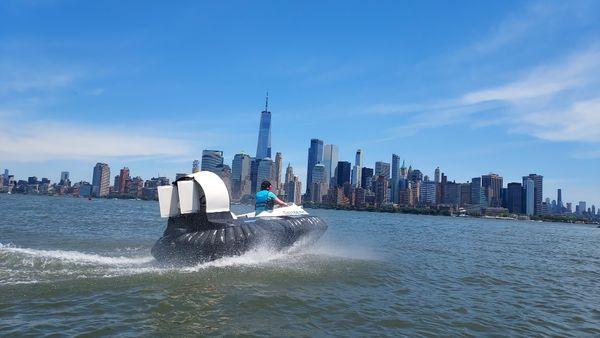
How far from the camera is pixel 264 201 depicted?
14.5 m

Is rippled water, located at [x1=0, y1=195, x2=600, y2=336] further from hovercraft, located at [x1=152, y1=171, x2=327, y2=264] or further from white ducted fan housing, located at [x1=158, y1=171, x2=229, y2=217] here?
white ducted fan housing, located at [x1=158, y1=171, x2=229, y2=217]

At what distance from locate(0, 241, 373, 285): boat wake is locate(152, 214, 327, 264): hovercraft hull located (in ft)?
0.71

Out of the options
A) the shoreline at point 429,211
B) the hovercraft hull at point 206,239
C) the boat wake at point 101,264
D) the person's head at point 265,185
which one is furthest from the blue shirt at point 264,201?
the shoreline at point 429,211

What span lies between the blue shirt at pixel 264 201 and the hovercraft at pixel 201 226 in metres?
2.04

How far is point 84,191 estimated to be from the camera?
19225 cm

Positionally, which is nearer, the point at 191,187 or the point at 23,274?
the point at 23,274

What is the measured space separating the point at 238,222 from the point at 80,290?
4.83 m

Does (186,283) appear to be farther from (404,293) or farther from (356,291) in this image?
(404,293)

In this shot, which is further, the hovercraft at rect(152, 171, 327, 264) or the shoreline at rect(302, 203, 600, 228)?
the shoreline at rect(302, 203, 600, 228)

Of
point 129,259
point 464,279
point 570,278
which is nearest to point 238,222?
point 129,259

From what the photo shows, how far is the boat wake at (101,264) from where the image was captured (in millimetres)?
9000

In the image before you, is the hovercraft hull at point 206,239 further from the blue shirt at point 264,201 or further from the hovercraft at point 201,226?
the blue shirt at point 264,201

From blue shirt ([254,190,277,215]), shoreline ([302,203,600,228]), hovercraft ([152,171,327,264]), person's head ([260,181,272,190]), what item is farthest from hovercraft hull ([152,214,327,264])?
shoreline ([302,203,600,228])

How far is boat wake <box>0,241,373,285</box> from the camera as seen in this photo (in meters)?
9.00
